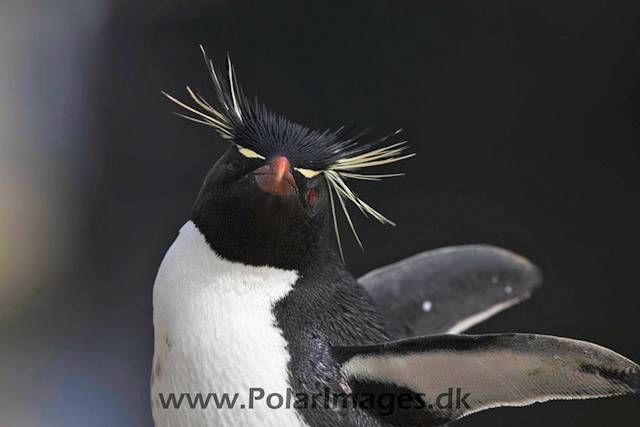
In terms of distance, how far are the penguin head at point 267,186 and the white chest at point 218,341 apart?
0.02m

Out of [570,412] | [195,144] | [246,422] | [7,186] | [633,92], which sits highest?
[633,92]

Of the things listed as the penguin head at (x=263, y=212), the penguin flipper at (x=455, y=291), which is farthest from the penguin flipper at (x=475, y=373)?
the penguin flipper at (x=455, y=291)

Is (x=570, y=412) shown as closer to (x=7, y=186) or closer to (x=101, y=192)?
(x=101, y=192)

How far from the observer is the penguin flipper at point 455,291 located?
999 mm

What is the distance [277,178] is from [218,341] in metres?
0.16

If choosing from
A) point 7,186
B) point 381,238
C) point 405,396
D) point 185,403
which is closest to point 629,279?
point 381,238

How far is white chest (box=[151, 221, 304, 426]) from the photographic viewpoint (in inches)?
26.5

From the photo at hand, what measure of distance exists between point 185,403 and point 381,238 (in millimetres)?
1120

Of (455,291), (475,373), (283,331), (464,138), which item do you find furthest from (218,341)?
(464,138)

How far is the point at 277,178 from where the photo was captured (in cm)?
64

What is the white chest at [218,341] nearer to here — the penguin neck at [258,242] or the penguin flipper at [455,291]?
the penguin neck at [258,242]

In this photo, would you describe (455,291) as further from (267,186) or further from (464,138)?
(464,138)

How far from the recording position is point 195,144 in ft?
5.95

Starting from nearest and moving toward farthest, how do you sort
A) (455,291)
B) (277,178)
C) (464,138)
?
(277,178), (455,291), (464,138)
